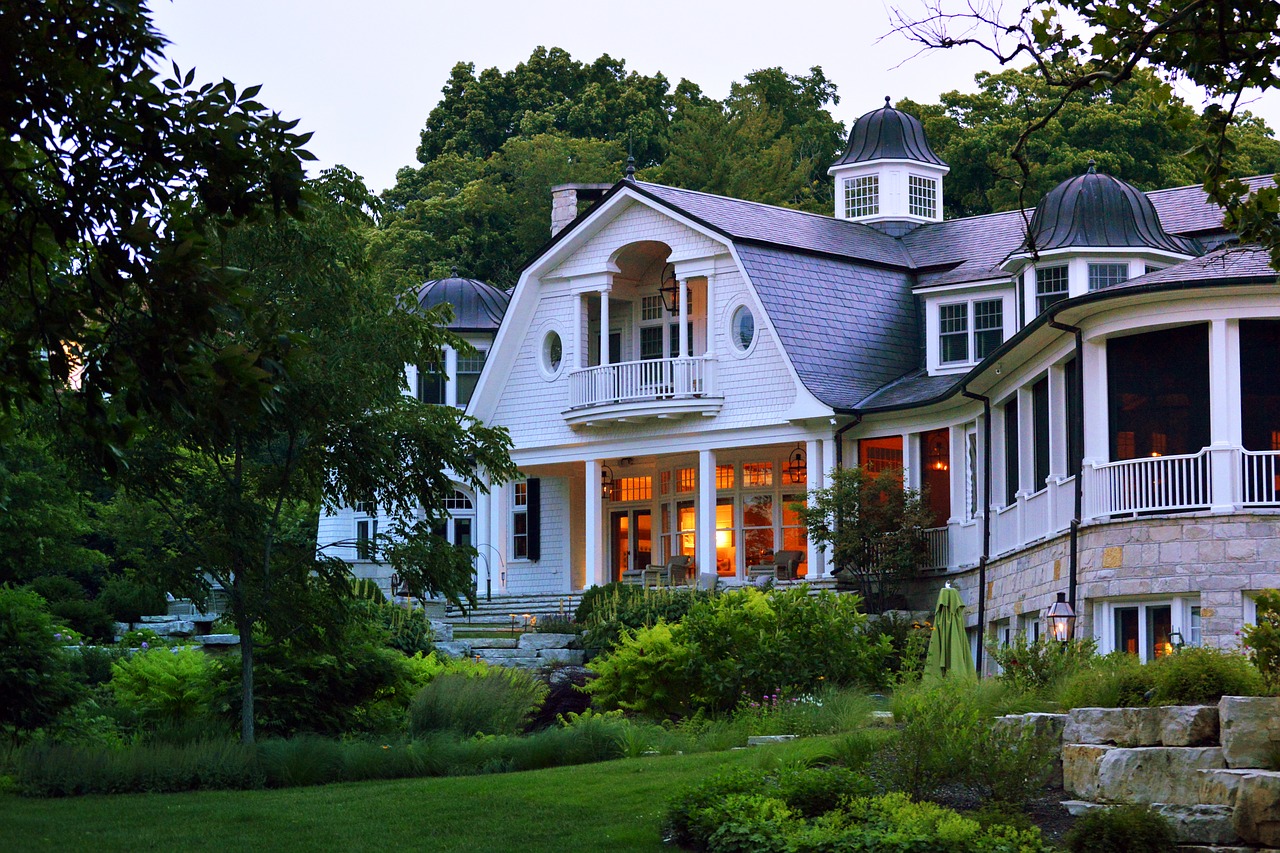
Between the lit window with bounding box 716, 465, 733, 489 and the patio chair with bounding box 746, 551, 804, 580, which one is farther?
the lit window with bounding box 716, 465, 733, 489

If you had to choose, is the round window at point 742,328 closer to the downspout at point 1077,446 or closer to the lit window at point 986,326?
the lit window at point 986,326

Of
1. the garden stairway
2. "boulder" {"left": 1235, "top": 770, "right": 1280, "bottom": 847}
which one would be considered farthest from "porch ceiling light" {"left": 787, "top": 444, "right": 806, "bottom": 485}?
"boulder" {"left": 1235, "top": 770, "right": 1280, "bottom": 847}

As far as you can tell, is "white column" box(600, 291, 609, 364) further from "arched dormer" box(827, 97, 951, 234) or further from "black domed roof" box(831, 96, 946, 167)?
"black domed roof" box(831, 96, 946, 167)

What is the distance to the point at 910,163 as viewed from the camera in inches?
1313

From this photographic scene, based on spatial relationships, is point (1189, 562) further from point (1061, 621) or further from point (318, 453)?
point (318, 453)


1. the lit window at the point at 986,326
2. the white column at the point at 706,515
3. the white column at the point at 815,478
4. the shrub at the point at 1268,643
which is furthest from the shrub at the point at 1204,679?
the white column at the point at 706,515

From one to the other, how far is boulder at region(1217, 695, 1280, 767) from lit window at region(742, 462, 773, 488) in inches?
797

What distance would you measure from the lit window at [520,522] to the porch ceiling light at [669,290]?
4.72m

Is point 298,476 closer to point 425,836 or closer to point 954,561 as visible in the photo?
point 425,836

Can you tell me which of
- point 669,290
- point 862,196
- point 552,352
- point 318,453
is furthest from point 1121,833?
point 862,196

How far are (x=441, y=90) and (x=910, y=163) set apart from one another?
101 feet

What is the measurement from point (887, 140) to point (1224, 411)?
639 inches

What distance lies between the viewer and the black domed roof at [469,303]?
114 feet

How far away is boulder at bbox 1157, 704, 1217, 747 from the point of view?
1105 cm
